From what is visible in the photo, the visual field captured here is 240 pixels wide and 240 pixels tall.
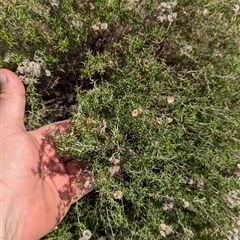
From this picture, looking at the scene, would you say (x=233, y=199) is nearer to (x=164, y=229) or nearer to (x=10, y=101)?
(x=164, y=229)

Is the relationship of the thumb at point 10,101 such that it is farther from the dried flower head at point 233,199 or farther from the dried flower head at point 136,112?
the dried flower head at point 233,199

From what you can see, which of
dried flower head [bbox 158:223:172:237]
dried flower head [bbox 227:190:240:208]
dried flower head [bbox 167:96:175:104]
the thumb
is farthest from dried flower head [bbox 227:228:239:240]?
the thumb

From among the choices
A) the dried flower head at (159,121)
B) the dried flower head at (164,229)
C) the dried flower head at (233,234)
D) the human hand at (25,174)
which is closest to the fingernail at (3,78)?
the human hand at (25,174)

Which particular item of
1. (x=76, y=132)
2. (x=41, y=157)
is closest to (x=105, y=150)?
(x=76, y=132)

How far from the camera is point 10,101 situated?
2.75m

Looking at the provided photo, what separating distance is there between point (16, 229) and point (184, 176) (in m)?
1.31

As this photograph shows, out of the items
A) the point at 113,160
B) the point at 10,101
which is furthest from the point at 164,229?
the point at 10,101

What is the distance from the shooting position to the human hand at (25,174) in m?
2.61

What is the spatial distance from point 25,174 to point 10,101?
55 cm

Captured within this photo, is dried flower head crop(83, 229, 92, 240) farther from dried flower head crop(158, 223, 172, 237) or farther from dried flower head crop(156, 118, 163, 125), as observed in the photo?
dried flower head crop(156, 118, 163, 125)

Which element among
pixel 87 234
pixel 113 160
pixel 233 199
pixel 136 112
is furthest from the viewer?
pixel 233 199

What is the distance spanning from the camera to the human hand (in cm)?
261

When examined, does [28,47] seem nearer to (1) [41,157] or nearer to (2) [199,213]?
(1) [41,157]

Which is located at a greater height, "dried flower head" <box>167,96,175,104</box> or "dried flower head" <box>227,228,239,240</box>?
"dried flower head" <box>167,96,175,104</box>
